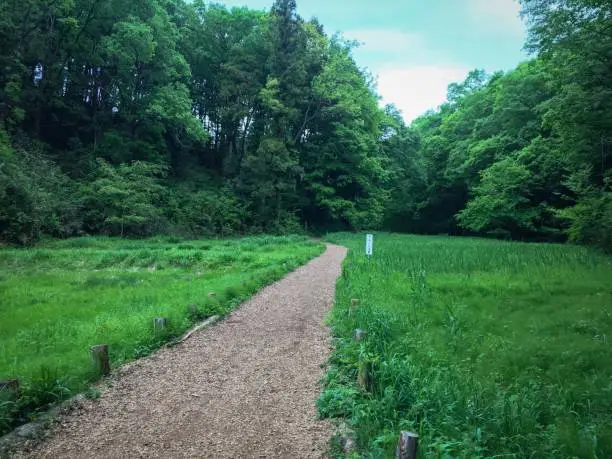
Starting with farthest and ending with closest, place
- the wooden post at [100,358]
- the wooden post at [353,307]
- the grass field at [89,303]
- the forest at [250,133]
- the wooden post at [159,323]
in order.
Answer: the forest at [250,133]
the wooden post at [353,307]
the wooden post at [159,323]
the wooden post at [100,358]
the grass field at [89,303]

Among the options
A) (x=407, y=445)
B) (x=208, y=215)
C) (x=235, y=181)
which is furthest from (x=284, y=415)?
(x=235, y=181)

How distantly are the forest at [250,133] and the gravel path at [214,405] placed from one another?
15.4m

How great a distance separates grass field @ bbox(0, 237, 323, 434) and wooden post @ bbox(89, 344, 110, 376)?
116mm

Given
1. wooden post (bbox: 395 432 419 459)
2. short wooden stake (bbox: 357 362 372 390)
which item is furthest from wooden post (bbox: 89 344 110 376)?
wooden post (bbox: 395 432 419 459)

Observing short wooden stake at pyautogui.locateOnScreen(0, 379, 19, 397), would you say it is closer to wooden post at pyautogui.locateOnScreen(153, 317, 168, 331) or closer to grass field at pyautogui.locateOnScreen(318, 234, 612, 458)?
wooden post at pyautogui.locateOnScreen(153, 317, 168, 331)

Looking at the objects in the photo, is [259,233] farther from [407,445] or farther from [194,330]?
[407,445]

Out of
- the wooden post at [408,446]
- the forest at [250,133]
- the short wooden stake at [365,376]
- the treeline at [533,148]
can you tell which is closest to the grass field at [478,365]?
the short wooden stake at [365,376]

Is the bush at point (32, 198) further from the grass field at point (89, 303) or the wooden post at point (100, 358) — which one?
the wooden post at point (100, 358)

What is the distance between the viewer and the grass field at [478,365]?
3.83m

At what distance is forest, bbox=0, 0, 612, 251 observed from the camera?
20.7 meters

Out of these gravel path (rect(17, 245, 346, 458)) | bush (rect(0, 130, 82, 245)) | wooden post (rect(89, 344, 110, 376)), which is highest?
bush (rect(0, 130, 82, 245))

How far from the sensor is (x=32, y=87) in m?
30.5

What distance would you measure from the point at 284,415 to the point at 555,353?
4501mm

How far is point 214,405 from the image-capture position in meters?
4.74
